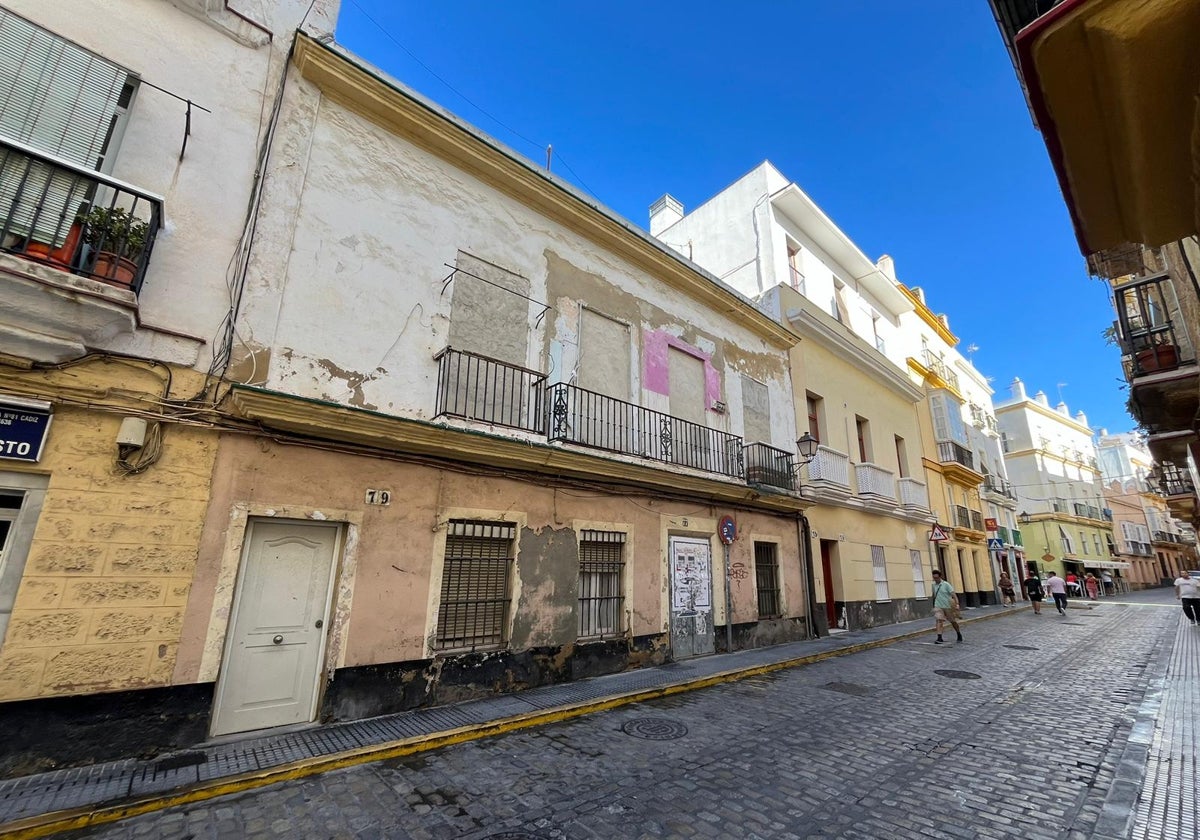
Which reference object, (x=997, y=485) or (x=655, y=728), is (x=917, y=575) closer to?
(x=997, y=485)

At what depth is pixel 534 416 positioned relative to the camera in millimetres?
7898

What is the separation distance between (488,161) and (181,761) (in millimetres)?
8422

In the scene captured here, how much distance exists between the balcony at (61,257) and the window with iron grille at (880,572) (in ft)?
57.4

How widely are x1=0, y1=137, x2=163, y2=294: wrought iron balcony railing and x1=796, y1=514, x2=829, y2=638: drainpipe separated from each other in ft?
43.2

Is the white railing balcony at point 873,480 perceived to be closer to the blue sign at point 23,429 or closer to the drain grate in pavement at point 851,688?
the drain grate in pavement at point 851,688

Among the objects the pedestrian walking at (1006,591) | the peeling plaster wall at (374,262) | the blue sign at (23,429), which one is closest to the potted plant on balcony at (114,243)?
the peeling plaster wall at (374,262)

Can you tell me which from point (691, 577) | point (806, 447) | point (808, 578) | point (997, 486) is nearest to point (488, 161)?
point (691, 577)

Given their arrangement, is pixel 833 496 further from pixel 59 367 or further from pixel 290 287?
pixel 59 367

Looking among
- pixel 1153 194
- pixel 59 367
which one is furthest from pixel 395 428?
pixel 1153 194

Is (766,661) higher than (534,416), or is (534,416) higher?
(534,416)

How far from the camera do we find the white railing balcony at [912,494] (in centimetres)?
1684

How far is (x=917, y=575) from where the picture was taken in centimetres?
1722

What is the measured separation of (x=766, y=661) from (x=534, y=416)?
6.15 meters

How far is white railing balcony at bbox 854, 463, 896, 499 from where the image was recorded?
49.6 ft
